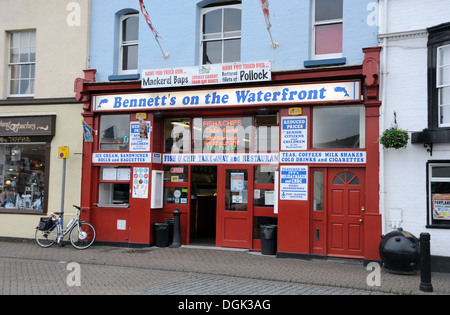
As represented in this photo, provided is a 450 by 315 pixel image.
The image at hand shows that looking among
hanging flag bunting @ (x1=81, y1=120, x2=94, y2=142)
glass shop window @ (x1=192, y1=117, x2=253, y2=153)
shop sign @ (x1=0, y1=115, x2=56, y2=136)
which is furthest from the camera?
shop sign @ (x1=0, y1=115, x2=56, y2=136)

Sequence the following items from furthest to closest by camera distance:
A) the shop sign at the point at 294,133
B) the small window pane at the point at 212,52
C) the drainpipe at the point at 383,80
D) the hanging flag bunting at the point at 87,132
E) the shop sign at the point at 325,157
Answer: the hanging flag bunting at the point at 87,132 → the small window pane at the point at 212,52 → the shop sign at the point at 294,133 → the shop sign at the point at 325,157 → the drainpipe at the point at 383,80

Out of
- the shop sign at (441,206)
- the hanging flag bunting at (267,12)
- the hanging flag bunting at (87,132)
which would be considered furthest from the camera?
the hanging flag bunting at (87,132)

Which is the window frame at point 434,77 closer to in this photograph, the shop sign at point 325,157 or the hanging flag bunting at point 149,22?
the shop sign at point 325,157

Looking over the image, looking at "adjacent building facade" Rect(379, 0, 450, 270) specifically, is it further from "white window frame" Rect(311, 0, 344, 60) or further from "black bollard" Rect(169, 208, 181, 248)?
"black bollard" Rect(169, 208, 181, 248)

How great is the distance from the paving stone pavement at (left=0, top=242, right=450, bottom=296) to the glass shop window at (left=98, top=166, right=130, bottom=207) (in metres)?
1.66

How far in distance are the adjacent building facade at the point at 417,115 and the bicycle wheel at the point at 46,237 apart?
921 centimetres

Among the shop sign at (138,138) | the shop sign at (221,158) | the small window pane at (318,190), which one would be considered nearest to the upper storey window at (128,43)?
the shop sign at (138,138)

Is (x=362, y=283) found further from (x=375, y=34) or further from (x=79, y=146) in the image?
(x=79, y=146)

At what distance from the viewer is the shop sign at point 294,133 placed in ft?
38.1

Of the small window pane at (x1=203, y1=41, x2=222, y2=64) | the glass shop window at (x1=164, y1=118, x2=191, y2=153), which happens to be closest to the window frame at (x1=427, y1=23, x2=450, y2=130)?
the small window pane at (x1=203, y1=41, x2=222, y2=64)

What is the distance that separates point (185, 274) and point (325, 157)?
4.52 meters

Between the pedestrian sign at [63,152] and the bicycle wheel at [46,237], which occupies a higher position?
the pedestrian sign at [63,152]

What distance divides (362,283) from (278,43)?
6.41 meters

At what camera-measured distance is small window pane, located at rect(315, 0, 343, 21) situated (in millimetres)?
11805
